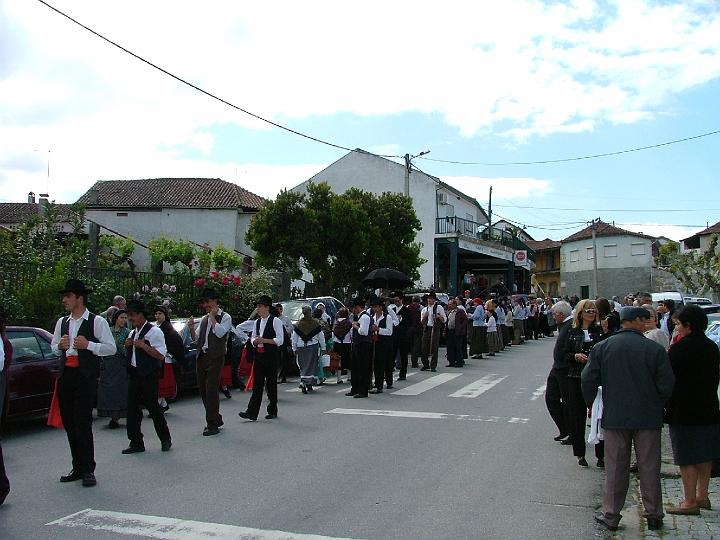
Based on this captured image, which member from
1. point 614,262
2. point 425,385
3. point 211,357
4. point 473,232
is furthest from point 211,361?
point 614,262

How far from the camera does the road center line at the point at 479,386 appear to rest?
13873 mm

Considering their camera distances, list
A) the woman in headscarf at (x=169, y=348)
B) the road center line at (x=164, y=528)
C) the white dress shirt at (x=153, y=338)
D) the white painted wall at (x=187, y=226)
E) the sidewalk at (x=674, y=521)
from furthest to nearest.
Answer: the white painted wall at (x=187, y=226), the woman in headscarf at (x=169, y=348), the white dress shirt at (x=153, y=338), the sidewalk at (x=674, y=521), the road center line at (x=164, y=528)

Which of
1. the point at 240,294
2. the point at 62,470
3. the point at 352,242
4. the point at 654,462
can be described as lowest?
the point at 62,470

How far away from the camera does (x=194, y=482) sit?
23.7ft

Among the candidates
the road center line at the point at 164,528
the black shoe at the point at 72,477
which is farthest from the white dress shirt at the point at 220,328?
the road center line at the point at 164,528

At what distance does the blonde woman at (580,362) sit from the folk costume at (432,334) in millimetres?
10112

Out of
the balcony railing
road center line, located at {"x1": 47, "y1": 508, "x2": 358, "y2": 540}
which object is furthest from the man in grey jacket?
the balcony railing

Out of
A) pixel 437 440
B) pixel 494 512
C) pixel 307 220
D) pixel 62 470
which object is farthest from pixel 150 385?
pixel 307 220

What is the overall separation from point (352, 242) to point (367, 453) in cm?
2165

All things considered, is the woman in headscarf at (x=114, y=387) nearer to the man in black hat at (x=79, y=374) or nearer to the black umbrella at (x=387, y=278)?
the man in black hat at (x=79, y=374)

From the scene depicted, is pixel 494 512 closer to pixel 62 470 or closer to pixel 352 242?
pixel 62 470

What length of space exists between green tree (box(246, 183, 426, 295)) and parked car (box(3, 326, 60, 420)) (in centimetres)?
1804

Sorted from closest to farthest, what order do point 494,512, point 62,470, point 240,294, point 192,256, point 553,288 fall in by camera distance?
point 494,512, point 62,470, point 240,294, point 192,256, point 553,288

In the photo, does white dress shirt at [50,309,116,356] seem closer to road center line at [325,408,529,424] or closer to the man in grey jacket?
the man in grey jacket
